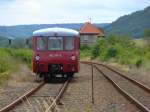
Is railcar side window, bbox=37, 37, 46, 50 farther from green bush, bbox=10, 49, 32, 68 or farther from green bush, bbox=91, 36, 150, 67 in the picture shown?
green bush, bbox=91, 36, 150, 67

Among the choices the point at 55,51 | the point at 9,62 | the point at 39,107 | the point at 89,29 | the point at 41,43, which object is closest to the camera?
the point at 39,107

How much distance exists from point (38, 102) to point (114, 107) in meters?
2.30

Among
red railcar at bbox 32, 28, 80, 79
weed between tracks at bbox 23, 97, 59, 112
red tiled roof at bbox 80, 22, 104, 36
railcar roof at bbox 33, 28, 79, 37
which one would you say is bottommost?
weed between tracks at bbox 23, 97, 59, 112

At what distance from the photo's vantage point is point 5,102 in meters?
18.4

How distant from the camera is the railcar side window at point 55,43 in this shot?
29.4 metres

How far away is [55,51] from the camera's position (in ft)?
95.6

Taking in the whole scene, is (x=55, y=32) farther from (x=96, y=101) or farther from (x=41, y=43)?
(x=96, y=101)

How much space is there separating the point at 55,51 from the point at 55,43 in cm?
55

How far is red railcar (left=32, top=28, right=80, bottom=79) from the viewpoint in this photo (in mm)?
28922

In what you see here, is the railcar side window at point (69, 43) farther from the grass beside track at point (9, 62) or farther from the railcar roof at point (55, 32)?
the grass beside track at point (9, 62)

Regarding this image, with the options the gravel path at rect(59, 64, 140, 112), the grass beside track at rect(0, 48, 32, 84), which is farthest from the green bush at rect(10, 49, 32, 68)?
the gravel path at rect(59, 64, 140, 112)

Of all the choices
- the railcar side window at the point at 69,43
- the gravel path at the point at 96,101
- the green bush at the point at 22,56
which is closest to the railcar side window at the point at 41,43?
the railcar side window at the point at 69,43

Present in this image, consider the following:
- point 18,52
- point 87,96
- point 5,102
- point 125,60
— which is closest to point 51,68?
point 87,96

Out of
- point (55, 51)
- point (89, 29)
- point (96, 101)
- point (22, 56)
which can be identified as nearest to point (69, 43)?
point (55, 51)
